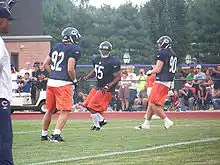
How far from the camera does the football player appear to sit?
6637 mm

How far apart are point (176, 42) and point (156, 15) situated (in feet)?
11.2

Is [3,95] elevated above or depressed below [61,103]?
above

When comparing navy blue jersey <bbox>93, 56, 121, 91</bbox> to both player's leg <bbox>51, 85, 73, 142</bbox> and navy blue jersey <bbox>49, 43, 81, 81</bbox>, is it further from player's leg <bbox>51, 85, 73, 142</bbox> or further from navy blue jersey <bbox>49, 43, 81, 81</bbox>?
player's leg <bbox>51, 85, 73, 142</bbox>

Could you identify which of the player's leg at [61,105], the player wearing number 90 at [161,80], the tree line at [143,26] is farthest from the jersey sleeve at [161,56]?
the tree line at [143,26]

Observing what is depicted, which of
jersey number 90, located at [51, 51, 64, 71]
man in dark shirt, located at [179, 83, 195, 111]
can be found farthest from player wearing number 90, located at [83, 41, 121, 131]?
man in dark shirt, located at [179, 83, 195, 111]

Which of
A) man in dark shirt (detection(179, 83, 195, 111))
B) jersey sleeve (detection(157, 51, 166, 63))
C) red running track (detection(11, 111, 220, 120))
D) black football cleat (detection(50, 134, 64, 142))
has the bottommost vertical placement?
red running track (detection(11, 111, 220, 120))

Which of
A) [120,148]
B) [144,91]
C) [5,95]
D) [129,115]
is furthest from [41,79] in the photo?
[5,95]

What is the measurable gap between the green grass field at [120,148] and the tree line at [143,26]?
68.1 feet

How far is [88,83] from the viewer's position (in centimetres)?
2708

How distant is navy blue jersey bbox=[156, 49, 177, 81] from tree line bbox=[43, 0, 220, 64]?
18408mm

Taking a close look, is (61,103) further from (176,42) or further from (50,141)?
(176,42)

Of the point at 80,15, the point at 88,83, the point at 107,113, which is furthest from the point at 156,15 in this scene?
the point at 107,113

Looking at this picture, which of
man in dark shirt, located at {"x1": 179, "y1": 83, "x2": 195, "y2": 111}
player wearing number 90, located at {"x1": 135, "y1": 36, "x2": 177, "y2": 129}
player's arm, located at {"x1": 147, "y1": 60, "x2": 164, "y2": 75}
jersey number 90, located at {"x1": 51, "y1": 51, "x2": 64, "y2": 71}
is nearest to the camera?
jersey number 90, located at {"x1": 51, "y1": 51, "x2": 64, "y2": 71}

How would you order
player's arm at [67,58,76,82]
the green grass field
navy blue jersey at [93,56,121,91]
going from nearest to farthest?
the green grass field < player's arm at [67,58,76,82] < navy blue jersey at [93,56,121,91]
